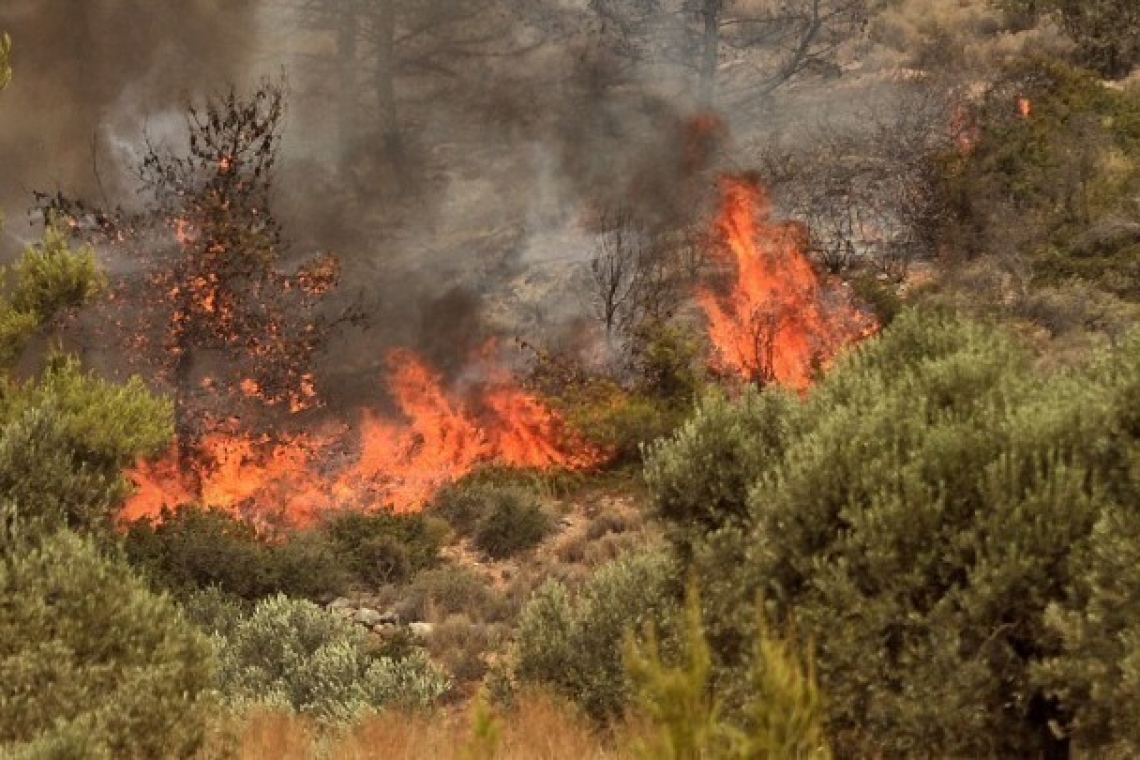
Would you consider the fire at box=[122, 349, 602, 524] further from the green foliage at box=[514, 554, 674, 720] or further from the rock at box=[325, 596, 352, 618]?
the green foliage at box=[514, 554, 674, 720]

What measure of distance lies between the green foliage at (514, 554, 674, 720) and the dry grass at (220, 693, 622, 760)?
0.56 m

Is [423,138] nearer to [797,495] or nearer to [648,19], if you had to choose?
[648,19]

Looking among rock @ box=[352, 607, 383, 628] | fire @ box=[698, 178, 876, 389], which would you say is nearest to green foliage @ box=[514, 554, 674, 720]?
rock @ box=[352, 607, 383, 628]

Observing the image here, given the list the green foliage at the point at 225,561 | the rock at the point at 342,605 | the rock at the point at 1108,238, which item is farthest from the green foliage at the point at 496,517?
the rock at the point at 1108,238

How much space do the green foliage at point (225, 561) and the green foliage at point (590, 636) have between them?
6150 mm

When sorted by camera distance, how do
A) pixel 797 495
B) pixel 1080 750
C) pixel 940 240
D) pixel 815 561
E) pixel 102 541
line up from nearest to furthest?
1. pixel 1080 750
2. pixel 815 561
3. pixel 797 495
4. pixel 102 541
5. pixel 940 240

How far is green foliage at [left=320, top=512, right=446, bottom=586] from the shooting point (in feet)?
62.8

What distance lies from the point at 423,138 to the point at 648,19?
7.63m

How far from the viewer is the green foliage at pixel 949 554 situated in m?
6.84

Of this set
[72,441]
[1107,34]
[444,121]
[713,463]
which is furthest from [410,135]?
[713,463]

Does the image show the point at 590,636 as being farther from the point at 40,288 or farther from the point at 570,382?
the point at 570,382

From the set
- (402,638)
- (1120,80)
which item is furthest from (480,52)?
(402,638)

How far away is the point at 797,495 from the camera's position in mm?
7781

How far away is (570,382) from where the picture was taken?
25.6 metres
